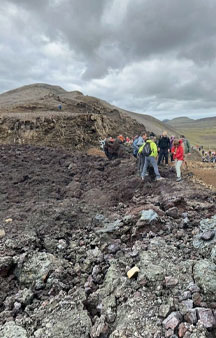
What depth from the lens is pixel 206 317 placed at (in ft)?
11.3

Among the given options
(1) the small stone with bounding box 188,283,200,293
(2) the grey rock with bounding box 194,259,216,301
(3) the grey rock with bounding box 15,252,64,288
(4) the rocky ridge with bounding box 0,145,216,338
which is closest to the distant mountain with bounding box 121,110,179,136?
(4) the rocky ridge with bounding box 0,145,216,338

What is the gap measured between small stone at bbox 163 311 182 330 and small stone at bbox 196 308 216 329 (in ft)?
0.93

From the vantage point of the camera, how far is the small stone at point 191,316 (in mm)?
3435

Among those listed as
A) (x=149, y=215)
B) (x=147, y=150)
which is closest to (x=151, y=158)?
A: (x=147, y=150)

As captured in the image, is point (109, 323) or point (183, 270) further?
point (183, 270)

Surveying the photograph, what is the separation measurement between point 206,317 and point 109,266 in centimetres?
203

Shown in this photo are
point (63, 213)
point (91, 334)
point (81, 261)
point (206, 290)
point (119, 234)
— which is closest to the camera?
point (91, 334)

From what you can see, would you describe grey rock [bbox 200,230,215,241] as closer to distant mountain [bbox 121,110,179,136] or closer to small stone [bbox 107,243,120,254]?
small stone [bbox 107,243,120,254]

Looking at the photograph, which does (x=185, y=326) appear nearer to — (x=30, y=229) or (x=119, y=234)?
(x=119, y=234)

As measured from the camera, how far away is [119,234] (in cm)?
628

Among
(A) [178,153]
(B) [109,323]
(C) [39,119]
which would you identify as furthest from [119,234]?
(C) [39,119]

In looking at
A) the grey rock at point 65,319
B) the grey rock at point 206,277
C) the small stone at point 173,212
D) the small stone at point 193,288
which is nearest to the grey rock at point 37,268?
the grey rock at point 65,319

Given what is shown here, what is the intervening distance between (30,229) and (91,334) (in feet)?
11.8

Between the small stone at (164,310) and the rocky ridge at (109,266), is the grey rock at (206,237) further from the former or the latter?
the small stone at (164,310)
